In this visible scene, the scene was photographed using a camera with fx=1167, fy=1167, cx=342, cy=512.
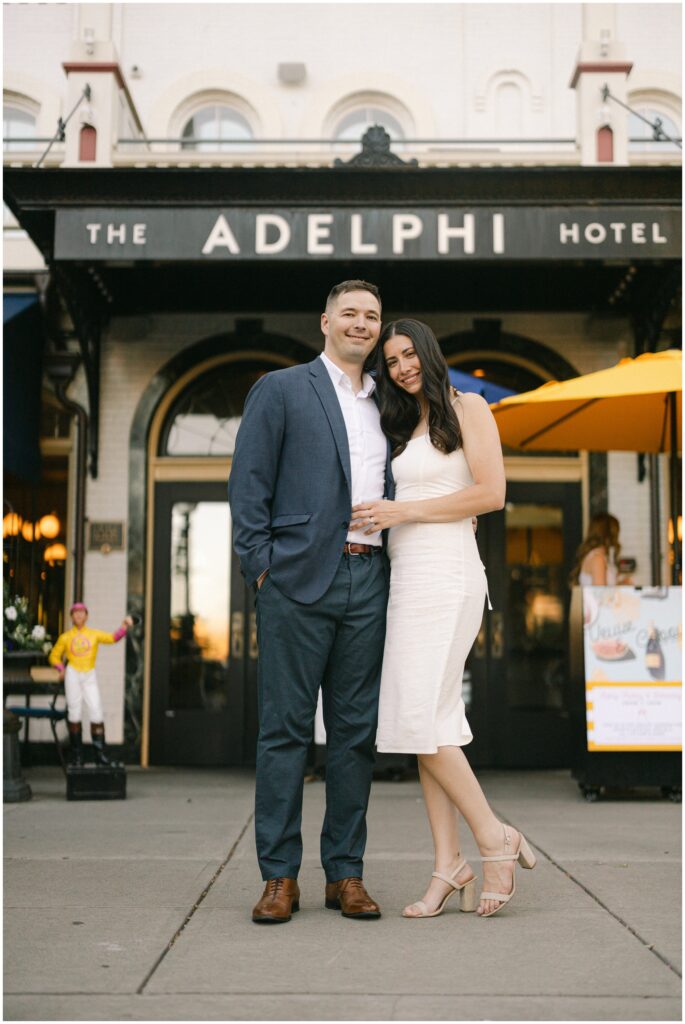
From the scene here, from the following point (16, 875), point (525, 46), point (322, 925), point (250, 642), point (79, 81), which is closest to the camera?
point (322, 925)

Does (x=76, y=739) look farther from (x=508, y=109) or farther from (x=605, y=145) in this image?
(x=508, y=109)

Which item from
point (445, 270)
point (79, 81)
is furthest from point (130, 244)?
point (445, 270)

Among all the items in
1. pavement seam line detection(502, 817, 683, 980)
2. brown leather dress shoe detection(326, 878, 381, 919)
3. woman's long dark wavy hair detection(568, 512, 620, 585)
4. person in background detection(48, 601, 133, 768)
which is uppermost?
woman's long dark wavy hair detection(568, 512, 620, 585)

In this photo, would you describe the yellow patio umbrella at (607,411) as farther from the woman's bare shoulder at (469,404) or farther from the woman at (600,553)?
the woman's bare shoulder at (469,404)

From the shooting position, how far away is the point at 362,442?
13.9ft

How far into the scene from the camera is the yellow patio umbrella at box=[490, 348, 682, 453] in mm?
7102

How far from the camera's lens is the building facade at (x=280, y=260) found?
870 centimetres

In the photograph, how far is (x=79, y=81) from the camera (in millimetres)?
9516

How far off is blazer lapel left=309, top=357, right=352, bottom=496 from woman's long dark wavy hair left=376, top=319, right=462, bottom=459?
186mm

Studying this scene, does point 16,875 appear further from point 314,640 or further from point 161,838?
point 314,640

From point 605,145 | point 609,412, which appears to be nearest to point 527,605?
point 609,412

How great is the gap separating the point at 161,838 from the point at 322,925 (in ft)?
7.77

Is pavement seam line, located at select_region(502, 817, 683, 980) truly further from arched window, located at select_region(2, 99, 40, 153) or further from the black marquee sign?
arched window, located at select_region(2, 99, 40, 153)

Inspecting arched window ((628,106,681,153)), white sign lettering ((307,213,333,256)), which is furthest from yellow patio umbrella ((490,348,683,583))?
arched window ((628,106,681,153))
